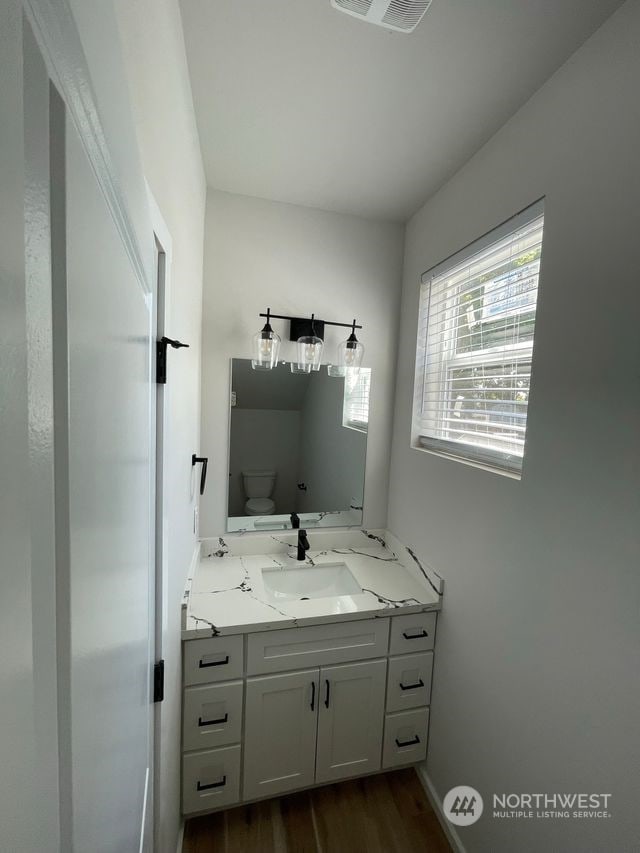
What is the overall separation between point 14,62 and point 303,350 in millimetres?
1598

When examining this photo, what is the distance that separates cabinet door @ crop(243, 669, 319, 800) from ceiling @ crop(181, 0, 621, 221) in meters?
2.07

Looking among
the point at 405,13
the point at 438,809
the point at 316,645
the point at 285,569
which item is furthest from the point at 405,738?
the point at 405,13

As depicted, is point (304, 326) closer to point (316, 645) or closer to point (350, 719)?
point (316, 645)

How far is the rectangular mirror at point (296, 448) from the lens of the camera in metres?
1.81

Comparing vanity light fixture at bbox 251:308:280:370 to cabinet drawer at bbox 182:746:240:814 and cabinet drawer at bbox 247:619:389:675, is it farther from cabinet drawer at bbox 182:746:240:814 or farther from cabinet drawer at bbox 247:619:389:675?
cabinet drawer at bbox 182:746:240:814

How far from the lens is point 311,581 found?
1.72 meters

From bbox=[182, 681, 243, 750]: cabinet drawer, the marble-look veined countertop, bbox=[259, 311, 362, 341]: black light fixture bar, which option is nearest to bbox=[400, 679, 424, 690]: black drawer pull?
the marble-look veined countertop

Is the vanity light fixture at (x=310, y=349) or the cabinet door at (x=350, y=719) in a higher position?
the vanity light fixture at (x=310, y=349)

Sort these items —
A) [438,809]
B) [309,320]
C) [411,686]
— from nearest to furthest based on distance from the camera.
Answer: [438,809]
[411,686]
[309,320]

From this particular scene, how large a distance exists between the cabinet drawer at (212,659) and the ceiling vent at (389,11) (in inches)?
74.9

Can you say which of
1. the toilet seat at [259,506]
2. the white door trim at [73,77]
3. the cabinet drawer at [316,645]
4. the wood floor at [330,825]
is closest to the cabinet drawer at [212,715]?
the cabinet drawer at [316,645]

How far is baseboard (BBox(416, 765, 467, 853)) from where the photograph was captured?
1283 millimetres

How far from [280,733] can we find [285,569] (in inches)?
24.1

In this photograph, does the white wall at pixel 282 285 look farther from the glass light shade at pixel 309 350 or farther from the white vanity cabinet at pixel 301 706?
the white vanity cabinet at pixel 301 706
